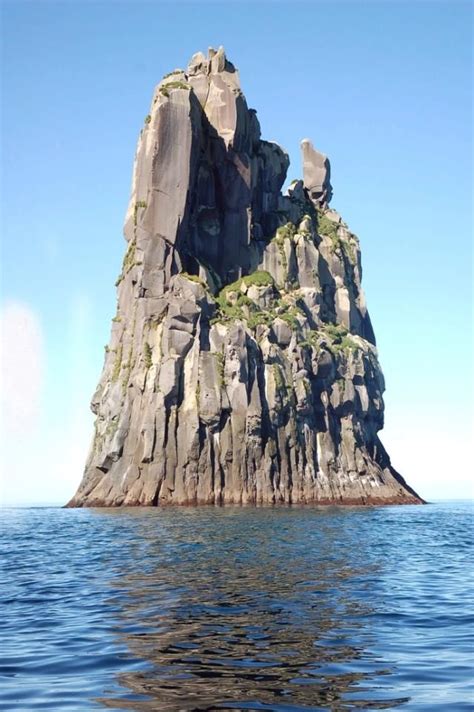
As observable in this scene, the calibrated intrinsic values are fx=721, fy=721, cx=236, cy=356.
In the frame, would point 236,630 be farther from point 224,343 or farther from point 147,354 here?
point 147,354

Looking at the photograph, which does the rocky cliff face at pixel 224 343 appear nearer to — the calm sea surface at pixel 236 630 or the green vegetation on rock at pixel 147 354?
the green vegetation on rock at pixel 147 354

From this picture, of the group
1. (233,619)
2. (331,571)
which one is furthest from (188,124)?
(233,619)

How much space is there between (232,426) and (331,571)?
66.3m

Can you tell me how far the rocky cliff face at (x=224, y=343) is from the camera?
90938mm

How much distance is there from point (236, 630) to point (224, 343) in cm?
8032

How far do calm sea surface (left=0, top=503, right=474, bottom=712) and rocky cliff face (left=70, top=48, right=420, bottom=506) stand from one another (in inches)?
2265

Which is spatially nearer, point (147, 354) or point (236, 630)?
point (236, 630)

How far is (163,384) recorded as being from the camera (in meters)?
92.0

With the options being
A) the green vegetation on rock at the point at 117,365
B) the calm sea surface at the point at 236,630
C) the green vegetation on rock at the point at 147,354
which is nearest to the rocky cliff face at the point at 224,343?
the green vegetation on rock at the point at 147,354

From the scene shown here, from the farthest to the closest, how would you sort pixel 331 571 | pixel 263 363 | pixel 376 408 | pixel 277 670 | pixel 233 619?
pixel 376 408 < pixel 263 363 < pixel 331 571 < pixel 233 619 < pixel 277 670

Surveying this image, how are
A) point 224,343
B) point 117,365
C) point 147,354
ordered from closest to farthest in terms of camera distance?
point 224,343, point 147,354, point 117,365

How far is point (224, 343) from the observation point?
9606 cm

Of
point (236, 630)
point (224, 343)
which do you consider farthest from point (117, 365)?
point (236, 630)

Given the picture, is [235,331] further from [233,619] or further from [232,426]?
[233,619]
